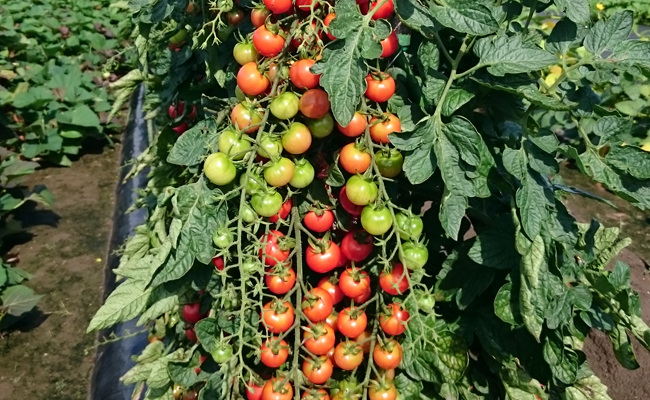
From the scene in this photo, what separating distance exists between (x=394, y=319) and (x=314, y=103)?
0.48 meters

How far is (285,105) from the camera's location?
1094 mm

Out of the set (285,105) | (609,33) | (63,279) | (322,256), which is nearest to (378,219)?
(322,256)

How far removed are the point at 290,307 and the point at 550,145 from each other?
2.00 ft

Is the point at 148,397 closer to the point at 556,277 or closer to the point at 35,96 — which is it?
the point at 556,277

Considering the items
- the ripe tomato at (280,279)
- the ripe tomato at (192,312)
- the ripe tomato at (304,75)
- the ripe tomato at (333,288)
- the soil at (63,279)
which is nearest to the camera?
the ripe tomato at (304,75)

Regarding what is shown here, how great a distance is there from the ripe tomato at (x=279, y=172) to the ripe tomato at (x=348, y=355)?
1.28ft

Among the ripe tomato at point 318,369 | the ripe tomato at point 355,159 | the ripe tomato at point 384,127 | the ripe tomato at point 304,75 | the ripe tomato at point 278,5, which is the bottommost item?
the ripe tomato at point 318,369

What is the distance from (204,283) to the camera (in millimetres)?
1330

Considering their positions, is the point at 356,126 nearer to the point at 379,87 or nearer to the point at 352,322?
the point at 379,87

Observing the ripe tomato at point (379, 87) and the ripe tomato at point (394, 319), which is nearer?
the ripe tomato at point (379, 87)

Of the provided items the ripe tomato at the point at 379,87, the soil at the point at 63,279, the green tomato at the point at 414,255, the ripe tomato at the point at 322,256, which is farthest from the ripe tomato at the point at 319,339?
the soil at the point at 63,279

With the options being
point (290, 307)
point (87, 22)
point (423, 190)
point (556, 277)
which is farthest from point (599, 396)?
point (87, 22)

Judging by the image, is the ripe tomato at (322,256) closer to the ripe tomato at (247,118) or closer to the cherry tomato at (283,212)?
the cherry tomato at (283,212)

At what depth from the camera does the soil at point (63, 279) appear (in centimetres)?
273
